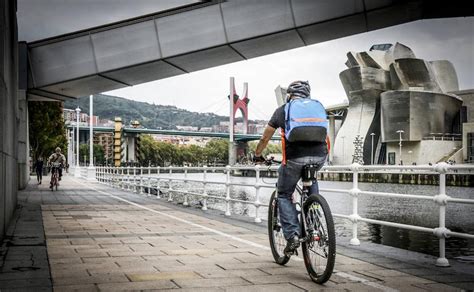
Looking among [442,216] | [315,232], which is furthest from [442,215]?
[315,232]

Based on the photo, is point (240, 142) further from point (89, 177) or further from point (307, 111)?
point (307, 111)

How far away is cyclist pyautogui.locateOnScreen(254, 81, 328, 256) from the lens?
5535 millimetres

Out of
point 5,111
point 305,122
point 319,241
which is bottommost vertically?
point 319,241

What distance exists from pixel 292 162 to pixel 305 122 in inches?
16.4

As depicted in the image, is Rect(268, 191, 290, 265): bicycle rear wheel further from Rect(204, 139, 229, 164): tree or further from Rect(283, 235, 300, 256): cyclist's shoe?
Rect(204, 139, 229, 164): tree

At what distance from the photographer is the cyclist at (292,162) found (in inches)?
218

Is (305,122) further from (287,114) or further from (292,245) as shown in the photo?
(292,245)

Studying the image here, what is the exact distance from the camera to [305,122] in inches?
212

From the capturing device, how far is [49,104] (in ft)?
152

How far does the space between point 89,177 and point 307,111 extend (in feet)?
135

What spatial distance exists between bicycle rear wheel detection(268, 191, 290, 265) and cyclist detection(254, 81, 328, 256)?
14.0 inches

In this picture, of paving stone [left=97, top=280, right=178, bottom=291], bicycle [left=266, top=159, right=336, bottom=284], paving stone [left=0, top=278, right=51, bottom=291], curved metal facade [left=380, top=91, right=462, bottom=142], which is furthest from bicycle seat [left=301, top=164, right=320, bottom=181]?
curved metal facade [left=380, top=91, right=462, bottom=142]

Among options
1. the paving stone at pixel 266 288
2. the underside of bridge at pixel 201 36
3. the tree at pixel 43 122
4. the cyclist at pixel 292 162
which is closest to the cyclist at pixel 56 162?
the underside of bridge at pixel 201 36

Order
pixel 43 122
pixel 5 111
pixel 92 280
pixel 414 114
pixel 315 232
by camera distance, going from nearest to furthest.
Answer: pixel 315 232 < pixel 92 280 < pixel 5 111 < pixel 43 122 < pixel 414 114
